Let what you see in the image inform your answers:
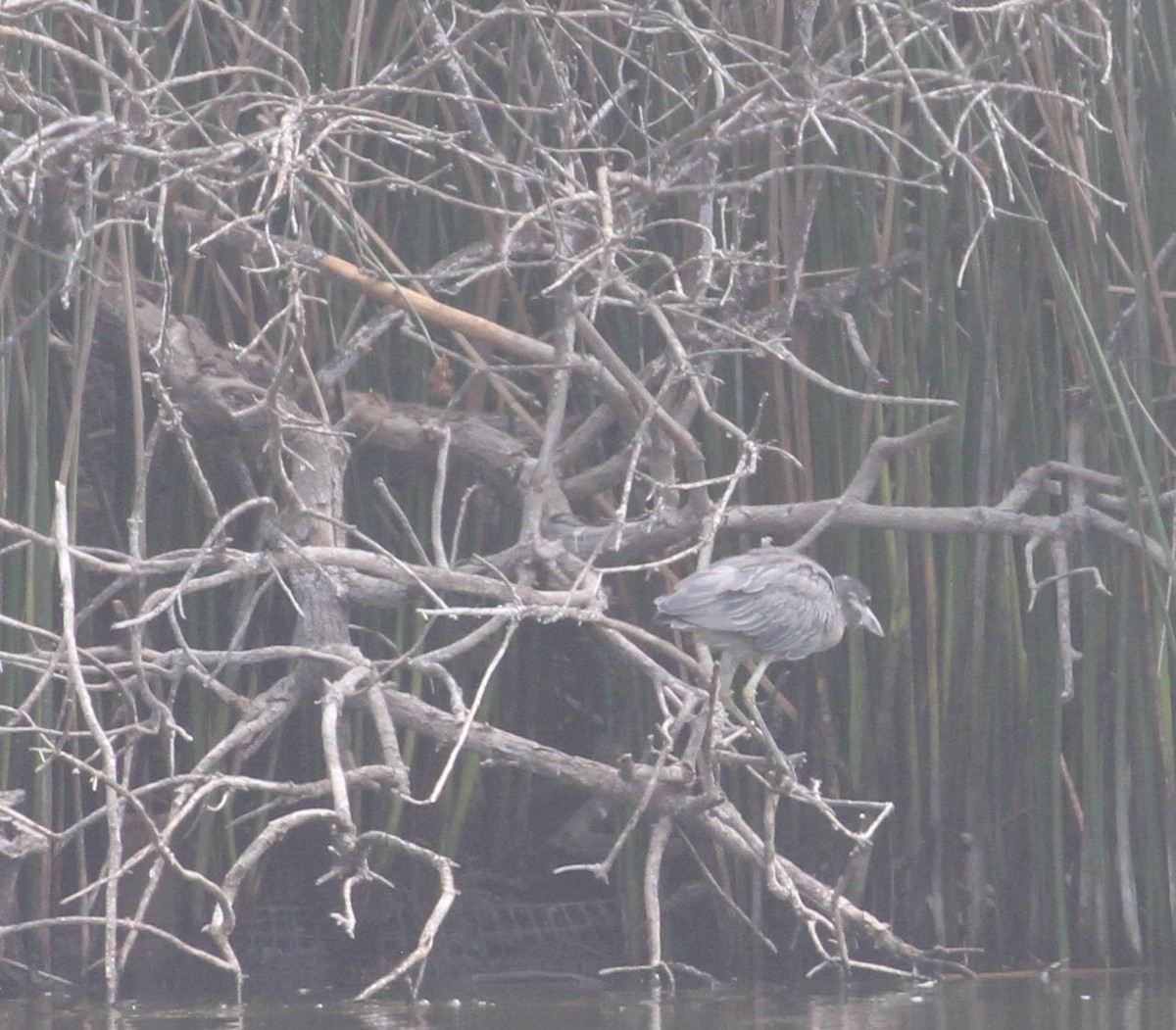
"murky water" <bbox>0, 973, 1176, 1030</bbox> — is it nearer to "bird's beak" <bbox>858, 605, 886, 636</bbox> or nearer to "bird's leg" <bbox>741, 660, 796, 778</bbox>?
"bird's leg" <bbox>741, 660, 796, 778</bbox>

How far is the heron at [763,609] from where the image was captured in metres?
4.55

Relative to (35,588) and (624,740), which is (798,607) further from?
Answer: (35,588)

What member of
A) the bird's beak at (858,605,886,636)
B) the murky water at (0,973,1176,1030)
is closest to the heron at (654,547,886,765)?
the bird's beak at (858,605,886,636)

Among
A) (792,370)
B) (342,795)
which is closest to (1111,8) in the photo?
(792,370)

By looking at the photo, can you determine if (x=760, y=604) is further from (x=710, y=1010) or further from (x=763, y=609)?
(x=710, y=1010)

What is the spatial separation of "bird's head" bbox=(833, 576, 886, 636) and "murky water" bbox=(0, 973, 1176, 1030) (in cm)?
96

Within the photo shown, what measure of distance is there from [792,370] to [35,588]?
212 cm

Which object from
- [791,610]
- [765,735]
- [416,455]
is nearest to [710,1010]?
[765,735]

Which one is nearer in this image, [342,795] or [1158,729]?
[342,795]

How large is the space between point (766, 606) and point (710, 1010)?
102 centimetres

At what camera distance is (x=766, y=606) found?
15.1 ft

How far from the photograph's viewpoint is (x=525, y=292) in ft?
18.6

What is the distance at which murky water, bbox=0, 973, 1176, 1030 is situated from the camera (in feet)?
14.6

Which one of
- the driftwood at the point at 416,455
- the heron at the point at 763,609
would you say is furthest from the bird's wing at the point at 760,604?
the driftwood at the point at 416,455
